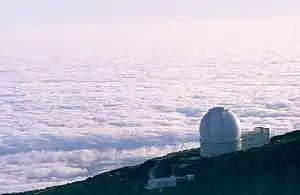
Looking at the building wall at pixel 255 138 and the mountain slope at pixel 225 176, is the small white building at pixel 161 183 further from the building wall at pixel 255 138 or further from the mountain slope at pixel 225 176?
the building wall at pixel 255 138

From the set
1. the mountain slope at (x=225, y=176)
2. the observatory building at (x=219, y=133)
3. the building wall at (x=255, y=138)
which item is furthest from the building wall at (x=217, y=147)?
the building wall at (x=255, y=138)

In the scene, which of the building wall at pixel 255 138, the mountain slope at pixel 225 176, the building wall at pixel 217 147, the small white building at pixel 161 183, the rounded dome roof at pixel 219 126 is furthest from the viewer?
the building wall at pixel 255 138

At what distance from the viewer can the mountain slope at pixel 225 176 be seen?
10619cm

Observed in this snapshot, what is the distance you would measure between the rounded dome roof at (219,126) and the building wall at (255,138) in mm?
4410

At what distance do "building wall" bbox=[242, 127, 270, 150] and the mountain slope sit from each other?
23.3 ft

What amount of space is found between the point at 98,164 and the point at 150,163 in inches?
2616

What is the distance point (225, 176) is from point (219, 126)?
12.1 meters

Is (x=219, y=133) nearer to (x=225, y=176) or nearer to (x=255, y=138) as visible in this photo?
(x=255, y=138)

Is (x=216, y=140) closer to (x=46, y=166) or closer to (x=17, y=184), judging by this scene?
(x=17, y=184)

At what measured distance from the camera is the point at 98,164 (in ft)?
623

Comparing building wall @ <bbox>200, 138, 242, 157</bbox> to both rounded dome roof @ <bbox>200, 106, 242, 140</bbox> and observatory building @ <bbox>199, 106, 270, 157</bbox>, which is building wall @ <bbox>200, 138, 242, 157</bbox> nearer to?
observatory building @ <bbox>199, 106, 270, 157</bbox>

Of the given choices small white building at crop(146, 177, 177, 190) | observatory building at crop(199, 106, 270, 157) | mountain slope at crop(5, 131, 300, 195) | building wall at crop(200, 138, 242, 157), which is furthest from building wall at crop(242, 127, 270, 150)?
small white building at crop(146, 177, 177, 190)

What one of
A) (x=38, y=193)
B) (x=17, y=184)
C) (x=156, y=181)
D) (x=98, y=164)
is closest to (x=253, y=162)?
(x=156, y=181)

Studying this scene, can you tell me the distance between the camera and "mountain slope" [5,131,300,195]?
348 ft
